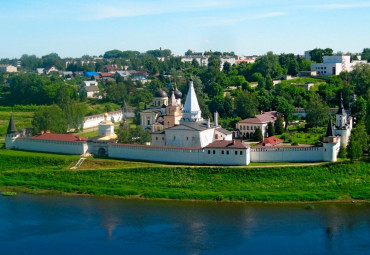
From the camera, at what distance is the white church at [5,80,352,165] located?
27.6 meters

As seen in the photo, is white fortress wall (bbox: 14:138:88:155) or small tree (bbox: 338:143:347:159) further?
white fortress wall (bbox: 14:138:88:155)

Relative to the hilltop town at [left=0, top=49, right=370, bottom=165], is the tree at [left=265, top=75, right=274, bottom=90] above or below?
above

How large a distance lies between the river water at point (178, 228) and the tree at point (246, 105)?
17.8 m

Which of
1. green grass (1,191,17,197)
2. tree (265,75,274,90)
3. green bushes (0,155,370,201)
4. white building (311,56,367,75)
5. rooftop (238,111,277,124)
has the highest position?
white building (311,56,367,75)

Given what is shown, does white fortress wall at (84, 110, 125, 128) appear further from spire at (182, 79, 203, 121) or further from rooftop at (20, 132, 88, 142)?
spire at (182, 79, 203, 121)

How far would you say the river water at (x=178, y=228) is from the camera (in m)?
19.1

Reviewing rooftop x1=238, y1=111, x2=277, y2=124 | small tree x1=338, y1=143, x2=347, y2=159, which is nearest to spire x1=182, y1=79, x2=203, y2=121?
rooftop x1=238, y1=111, x2=277, y2=124

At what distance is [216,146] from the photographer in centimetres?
2797

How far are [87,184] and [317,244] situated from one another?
1269 centimetres

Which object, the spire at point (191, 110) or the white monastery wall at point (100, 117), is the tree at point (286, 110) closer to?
the spire at point (191, 110)

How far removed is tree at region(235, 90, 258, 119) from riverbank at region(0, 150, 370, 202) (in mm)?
14433

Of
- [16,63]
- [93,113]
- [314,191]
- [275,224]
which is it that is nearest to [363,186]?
[314,191]

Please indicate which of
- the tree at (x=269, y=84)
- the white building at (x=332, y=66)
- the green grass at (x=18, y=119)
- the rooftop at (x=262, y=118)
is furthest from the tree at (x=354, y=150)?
the white building at (x=332, y=66)

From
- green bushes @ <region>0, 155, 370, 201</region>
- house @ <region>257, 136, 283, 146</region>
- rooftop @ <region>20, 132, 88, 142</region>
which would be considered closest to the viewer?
green bushes @ <region>0, 155, 370, 201</region>
